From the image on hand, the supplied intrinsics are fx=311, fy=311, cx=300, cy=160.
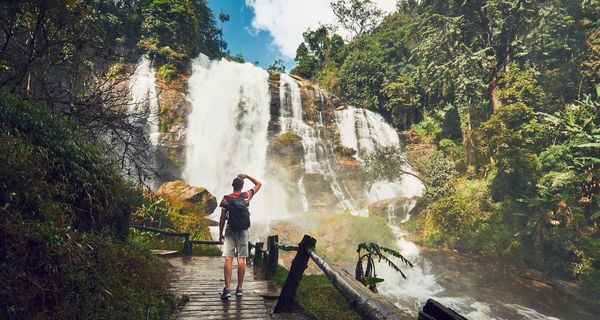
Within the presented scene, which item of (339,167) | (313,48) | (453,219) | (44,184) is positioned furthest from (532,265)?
(313,48)

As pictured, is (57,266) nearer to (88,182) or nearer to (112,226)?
(88,182)

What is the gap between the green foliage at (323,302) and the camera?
446 cm

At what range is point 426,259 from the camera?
56.2 ft

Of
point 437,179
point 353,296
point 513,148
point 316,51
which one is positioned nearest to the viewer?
point 353,296

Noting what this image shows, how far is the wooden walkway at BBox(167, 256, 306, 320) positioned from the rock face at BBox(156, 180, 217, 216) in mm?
8495

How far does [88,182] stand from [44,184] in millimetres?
1525

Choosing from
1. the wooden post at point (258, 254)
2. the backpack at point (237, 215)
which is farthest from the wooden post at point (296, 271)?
the wooden post at point (258, 254)

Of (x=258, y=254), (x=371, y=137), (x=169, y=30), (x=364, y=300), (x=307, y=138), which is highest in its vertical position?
(x=169, y=30)

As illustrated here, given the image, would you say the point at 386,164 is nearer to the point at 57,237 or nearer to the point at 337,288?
the point at 337,288

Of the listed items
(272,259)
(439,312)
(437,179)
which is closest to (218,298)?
(272,259)

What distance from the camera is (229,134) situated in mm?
28875

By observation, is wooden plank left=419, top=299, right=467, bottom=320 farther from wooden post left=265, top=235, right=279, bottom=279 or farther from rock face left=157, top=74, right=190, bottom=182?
rock face left=157, top=74, right=190, bottom=182

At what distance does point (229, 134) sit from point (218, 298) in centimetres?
2481

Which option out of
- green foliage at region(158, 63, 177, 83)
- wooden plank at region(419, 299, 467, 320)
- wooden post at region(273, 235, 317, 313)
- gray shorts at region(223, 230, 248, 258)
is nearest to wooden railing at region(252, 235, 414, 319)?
wooden post at region(273, 235, 317, 313)
